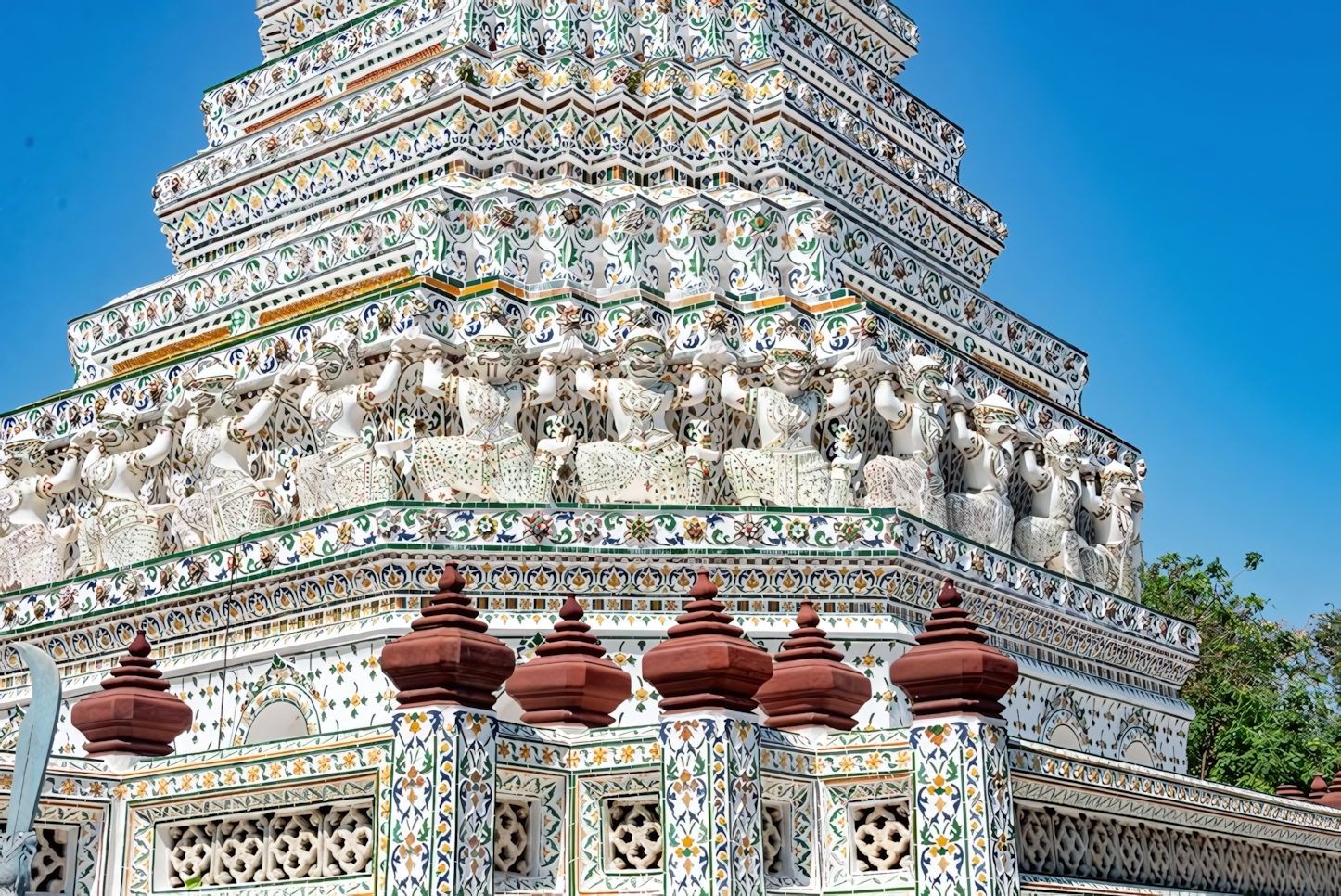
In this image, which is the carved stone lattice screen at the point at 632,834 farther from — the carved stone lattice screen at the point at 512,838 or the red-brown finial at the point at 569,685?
the red-brown finial at the point at 569,685

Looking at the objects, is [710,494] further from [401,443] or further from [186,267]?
[186,267]

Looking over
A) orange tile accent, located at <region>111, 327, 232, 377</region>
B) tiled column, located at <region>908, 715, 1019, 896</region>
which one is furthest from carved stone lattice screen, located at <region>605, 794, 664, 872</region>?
orange tile accent, located at <region>111, 327, 232, 377</region>

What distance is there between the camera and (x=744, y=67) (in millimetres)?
21297

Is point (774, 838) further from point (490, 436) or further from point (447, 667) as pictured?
point (490, 436)

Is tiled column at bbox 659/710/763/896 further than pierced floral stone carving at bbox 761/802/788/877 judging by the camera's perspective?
No

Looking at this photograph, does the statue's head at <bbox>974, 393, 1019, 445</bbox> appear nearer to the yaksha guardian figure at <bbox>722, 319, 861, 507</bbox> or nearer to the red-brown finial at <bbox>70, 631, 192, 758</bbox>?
the yaksha guardian figure at <bbox>722, 319, 861, 507</bbox>

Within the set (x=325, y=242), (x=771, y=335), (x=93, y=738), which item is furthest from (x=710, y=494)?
(x=93, y=738)

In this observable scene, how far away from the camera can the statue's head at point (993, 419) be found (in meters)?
18.8

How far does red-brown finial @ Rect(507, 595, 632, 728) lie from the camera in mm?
11164

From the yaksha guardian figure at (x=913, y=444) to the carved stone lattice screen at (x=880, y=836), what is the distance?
6.91 m

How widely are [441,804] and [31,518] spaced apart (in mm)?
11567

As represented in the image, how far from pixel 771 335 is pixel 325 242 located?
5323 millimetres

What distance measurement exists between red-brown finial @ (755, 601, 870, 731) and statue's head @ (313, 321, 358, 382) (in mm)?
7053

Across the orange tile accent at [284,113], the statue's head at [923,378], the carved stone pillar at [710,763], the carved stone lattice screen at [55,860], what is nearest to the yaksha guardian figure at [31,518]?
the orange tile accent at [284,113]
